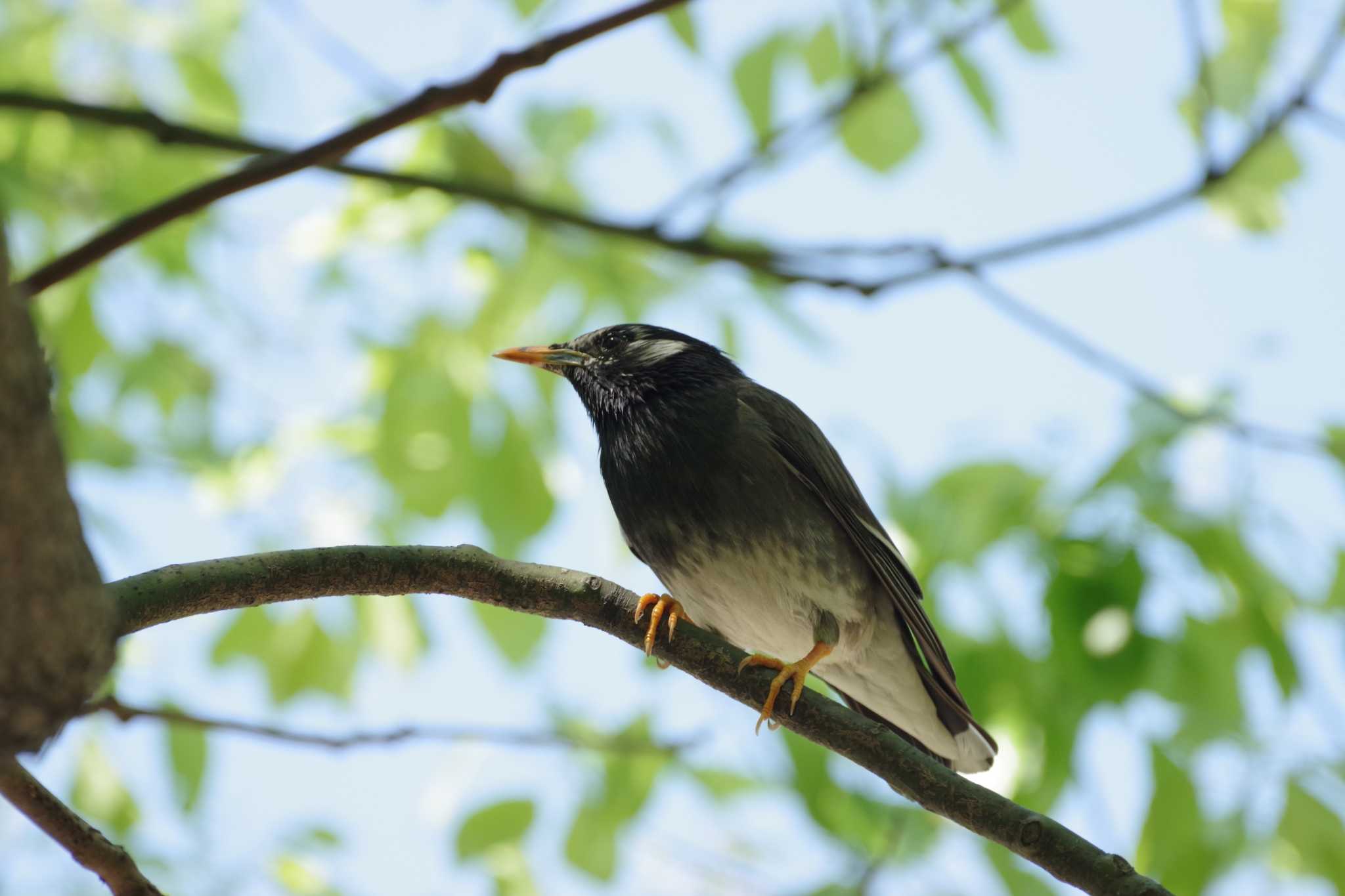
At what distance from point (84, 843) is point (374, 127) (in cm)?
160

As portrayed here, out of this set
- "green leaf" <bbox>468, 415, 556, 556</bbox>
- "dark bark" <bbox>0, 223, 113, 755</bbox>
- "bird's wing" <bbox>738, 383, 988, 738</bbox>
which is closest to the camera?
"dark bark" <bbox>0, 223, 113, 755</bbox>

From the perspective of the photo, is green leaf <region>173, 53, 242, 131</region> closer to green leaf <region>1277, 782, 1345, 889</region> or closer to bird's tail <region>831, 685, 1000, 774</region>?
bird's tail <region>831, 685, 1000, 774</region>

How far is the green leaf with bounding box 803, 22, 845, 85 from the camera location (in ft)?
16.0

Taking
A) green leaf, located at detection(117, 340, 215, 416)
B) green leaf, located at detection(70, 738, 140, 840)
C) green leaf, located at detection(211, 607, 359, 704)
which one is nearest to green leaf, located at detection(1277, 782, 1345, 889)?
green leaf, located at detection(211, 607, 359, 704)

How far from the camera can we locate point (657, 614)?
3.58m

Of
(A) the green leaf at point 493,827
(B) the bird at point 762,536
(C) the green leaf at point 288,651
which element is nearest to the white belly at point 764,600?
(B) the bird at point 762,536

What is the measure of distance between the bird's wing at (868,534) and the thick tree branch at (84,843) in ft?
8.52

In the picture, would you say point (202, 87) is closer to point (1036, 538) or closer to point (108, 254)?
point (108, 254)

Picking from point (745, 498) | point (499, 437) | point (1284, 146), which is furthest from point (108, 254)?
point (1284, 146)

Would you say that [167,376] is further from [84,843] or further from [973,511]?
[84,843]

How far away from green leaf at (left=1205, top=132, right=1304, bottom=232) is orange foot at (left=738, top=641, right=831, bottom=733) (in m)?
2.91

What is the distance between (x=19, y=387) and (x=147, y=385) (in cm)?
535

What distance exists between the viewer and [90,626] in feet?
4.70

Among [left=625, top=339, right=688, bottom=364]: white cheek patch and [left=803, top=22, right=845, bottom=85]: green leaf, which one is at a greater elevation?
[left=803, top=22, right=845, bottom=85]: green leaf
